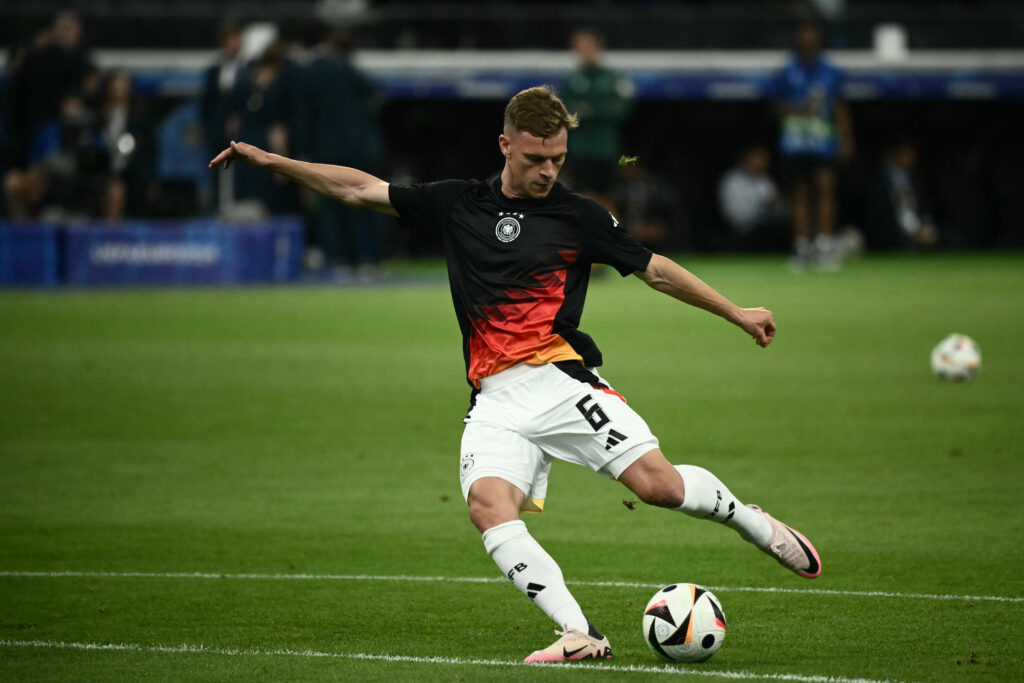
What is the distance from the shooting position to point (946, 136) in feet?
92.7

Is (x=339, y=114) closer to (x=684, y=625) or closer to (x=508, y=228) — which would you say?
(x=508, y=228)

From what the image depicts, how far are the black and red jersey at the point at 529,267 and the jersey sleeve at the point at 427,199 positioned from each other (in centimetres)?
9

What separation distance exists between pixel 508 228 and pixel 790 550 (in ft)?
5.26

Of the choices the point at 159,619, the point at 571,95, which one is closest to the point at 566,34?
the point at 571,95

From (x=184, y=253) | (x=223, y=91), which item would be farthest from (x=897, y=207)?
(x=184, y=253)

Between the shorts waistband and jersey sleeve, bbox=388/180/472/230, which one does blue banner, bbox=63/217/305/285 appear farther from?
the shorts waistband

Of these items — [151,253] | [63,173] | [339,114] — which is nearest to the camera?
[339,114]

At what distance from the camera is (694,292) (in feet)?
19.6

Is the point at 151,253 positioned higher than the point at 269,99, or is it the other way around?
the point at 269,99

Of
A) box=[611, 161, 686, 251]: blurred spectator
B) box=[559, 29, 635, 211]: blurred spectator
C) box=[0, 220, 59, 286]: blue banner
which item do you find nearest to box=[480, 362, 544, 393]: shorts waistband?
box=[559, 29, 635, 211]: blurred spectator

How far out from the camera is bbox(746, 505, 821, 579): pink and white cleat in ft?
20.1

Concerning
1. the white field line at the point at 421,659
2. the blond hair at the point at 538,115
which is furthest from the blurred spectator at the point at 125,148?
the blond hair at the point at 538,115

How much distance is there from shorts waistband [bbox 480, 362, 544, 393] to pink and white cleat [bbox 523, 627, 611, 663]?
937mm

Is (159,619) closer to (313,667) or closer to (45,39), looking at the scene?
(313,667)
